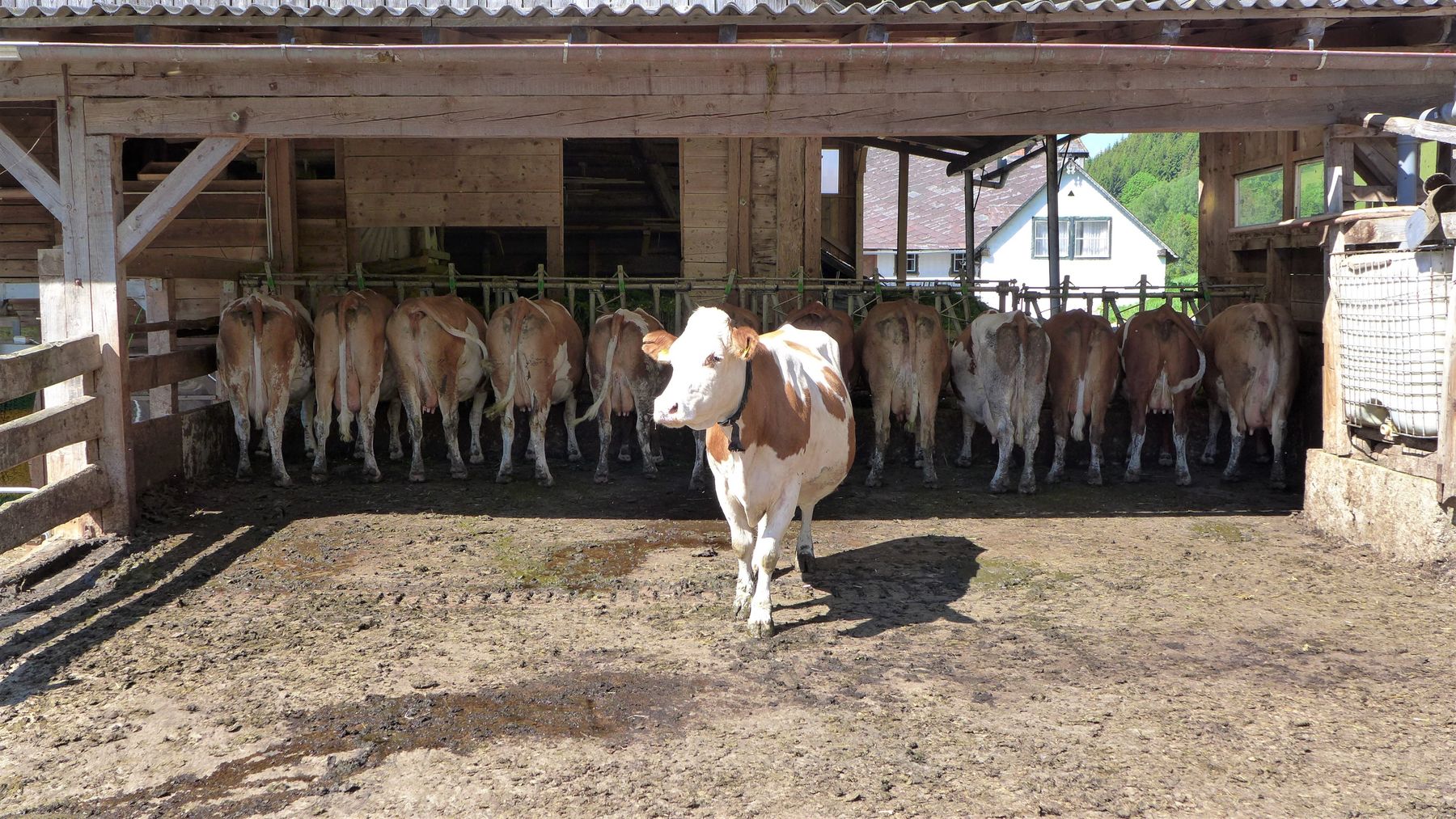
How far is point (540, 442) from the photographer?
949cm

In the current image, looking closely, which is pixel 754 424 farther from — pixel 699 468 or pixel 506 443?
pixel 506 443

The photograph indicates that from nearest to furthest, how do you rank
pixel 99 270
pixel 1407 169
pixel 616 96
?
pixel 99 270, pixel 616 96, pixel 1407 169

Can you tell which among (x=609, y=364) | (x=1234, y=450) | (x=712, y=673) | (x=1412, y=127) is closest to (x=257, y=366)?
(x=609, y=364)

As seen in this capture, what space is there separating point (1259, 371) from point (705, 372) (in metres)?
6.01

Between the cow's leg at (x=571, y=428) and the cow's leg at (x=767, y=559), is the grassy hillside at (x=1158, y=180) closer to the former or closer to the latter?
the cow's leg at (x=571, y=428)

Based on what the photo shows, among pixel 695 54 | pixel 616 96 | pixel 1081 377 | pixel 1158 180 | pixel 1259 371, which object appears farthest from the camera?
pixel 1158 180

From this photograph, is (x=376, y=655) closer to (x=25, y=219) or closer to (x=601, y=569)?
(x=601, y=569)

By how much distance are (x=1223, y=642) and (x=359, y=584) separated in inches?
181

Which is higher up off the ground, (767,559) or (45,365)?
(45,365)

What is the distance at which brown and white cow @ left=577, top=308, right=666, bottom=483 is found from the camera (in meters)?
9.67

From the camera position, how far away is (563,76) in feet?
24.8

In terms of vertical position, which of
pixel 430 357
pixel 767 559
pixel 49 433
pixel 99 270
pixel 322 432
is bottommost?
pixel 767 559

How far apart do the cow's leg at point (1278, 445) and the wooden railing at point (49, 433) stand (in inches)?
335

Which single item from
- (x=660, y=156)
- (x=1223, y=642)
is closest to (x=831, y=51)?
(x=1223, y=642)
